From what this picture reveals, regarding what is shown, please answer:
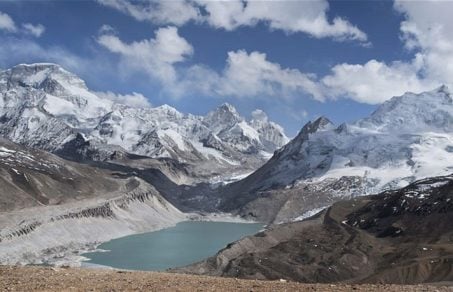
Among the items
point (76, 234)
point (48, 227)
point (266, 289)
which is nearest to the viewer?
point (266, 289)

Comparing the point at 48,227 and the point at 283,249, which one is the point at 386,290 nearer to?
the point at 283,249

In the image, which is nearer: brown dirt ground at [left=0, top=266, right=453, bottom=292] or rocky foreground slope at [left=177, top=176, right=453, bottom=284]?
brown dirt ground at [left=0, top=266, right=453, bottom=292]

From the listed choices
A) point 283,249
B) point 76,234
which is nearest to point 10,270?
point 283,249

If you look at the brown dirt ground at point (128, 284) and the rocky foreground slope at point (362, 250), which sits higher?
the rocky foreground slope at point (362, 250)

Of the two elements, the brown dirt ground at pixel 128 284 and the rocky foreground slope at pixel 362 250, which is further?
the rocky foreground slope at pixel 362 250
